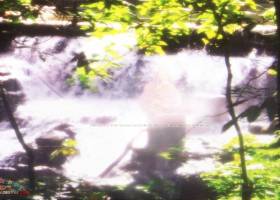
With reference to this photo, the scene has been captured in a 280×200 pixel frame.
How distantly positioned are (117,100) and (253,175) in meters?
2.16

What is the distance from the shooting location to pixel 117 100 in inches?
182

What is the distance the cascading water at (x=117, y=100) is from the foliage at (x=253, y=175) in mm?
234

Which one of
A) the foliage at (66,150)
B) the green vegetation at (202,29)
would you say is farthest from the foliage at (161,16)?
the foliage at (66,150)

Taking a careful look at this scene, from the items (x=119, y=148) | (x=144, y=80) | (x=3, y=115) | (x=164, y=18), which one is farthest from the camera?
(x=144, y=80)

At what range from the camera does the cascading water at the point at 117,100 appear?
3986 millimetres

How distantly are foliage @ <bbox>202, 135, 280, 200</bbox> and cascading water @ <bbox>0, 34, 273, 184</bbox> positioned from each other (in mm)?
234

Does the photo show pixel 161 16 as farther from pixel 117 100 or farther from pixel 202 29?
pixel 117 100

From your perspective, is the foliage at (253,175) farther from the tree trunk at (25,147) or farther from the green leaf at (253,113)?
the tree trunk at (25,147)

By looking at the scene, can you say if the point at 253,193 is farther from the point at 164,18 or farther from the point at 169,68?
the point at 169,68

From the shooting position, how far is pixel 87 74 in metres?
3.36

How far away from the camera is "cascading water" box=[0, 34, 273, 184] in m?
3.99

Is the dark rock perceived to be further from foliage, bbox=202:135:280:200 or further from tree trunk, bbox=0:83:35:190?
foliage, bbox=202:135:280:200

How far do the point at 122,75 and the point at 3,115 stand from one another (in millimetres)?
1674

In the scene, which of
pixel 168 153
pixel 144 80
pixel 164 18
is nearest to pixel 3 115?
pixel 144 80
